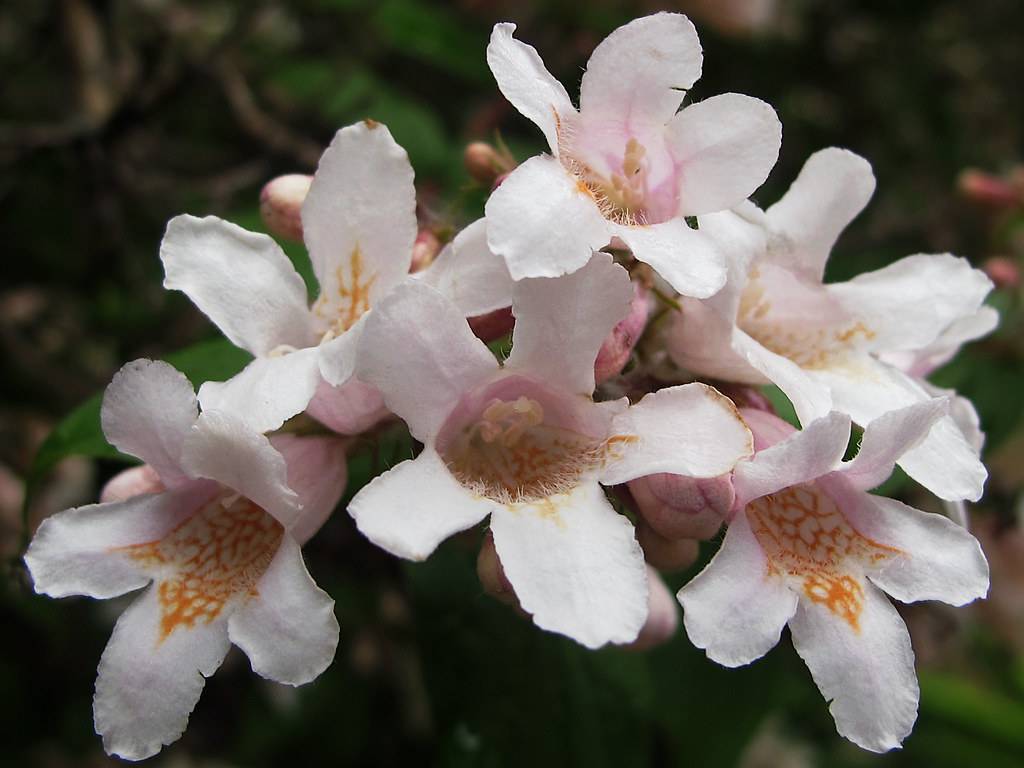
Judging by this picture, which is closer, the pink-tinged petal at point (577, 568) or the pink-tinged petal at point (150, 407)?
the pink-tinged petal at point (577, 568)

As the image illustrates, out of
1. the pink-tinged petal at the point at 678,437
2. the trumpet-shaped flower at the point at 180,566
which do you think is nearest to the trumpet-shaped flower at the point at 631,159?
the pink-tinged petal at the point at 678,437

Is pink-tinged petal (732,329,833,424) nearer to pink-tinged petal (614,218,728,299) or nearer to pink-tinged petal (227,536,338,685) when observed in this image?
pink-tinged petal (614,218,728,299)

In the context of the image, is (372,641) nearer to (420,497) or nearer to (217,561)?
(217,561)

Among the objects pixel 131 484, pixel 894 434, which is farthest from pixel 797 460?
pixel 131 484

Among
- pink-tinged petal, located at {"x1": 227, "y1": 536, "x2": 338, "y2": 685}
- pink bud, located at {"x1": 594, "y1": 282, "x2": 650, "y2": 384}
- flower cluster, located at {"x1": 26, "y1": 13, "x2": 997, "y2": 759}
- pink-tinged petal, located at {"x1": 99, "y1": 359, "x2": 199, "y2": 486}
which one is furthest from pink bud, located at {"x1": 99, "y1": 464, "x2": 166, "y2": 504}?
pink bud, located at {"x1": 594, "y1": 282, "x2": 650, "y2": 384}

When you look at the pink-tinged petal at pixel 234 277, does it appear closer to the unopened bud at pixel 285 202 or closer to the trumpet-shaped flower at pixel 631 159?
the unopened bud at pixel 285 202

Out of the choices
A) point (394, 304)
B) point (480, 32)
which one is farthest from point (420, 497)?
point (480, 32)
